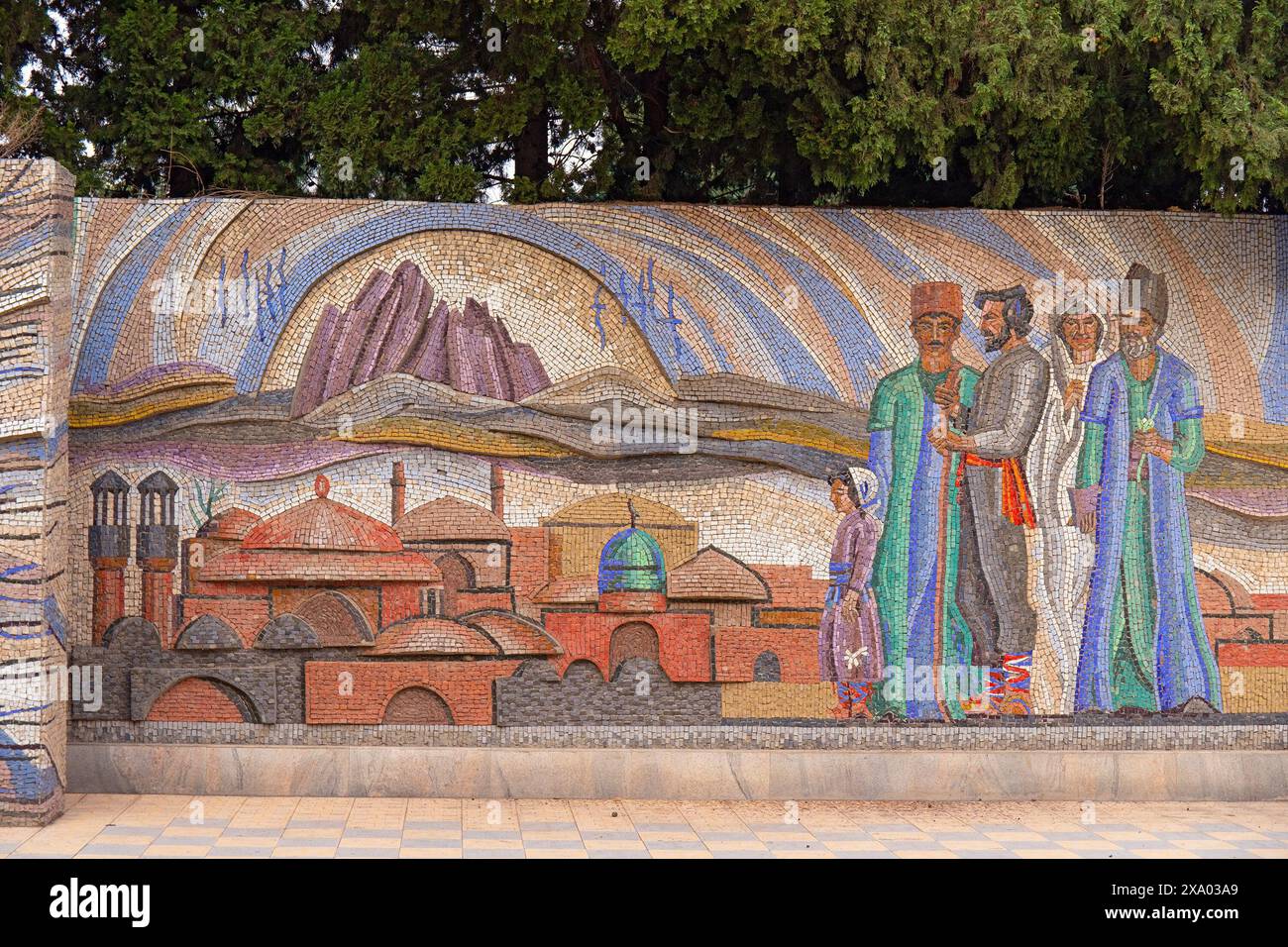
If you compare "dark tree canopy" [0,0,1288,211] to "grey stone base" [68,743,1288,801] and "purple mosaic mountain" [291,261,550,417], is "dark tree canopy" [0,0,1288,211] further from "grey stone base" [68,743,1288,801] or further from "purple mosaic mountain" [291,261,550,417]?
"grey stone base" [68,743,1288,801]

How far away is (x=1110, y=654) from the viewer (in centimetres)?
972

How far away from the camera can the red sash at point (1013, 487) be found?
9742mm

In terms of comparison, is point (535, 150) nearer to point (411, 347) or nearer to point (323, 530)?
point (411, 347)

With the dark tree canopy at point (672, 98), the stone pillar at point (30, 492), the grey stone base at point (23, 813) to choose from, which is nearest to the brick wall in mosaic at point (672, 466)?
the dark tree canopy at point (672, 98)

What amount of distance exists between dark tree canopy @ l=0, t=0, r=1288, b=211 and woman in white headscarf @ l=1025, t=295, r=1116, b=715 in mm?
979

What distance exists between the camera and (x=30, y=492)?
28.3 ft

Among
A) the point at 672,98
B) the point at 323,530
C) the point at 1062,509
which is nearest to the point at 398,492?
the point at 323,530

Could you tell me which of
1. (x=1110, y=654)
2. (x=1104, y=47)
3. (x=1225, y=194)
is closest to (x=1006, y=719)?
(x=1110, y=654)

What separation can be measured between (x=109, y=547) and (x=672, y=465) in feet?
11.6

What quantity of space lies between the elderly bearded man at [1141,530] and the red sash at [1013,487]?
1.04ft

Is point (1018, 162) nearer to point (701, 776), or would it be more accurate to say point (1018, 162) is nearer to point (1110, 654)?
point (1110, 654)

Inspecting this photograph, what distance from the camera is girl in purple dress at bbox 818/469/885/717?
9641 millimetres

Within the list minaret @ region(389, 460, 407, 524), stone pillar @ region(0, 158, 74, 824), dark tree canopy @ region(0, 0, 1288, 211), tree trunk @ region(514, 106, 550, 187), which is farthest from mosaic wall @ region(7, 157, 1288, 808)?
tree trunk @ region(514, 106, 550, 187)

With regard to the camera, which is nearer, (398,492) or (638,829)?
(638,829)
